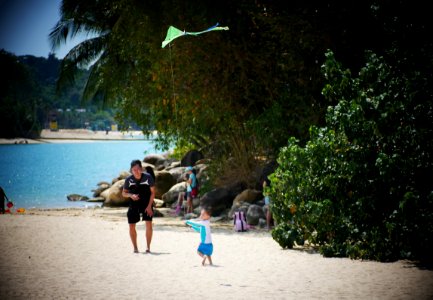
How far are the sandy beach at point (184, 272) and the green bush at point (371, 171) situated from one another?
1.46ft

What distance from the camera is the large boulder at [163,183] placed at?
23947mm

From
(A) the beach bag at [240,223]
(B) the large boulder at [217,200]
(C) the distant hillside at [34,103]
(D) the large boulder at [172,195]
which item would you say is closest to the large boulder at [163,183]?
(D) the large boulder at [172,195]

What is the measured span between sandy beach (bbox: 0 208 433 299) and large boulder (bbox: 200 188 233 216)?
194 inches

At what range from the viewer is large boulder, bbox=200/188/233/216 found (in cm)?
1875

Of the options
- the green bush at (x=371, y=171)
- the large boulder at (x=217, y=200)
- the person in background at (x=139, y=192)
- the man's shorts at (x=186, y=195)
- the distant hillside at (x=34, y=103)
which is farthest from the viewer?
the distant hillside at (x=34, y=103)

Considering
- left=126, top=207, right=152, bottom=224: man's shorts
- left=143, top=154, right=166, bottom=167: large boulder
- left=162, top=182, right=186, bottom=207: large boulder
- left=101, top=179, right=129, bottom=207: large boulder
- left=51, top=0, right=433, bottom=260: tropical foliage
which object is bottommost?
left=101, top=179, right=129, bottom=207: large boulder

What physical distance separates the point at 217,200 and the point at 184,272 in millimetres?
9480

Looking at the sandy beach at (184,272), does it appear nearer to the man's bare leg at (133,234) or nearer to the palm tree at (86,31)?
the man's bare leg at (133,234)

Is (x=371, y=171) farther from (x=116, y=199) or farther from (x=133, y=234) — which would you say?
(x=116, y=199)

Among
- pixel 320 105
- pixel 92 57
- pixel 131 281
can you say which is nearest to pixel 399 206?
pixel 131 281

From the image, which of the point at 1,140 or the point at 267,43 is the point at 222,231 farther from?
the point at 1,140

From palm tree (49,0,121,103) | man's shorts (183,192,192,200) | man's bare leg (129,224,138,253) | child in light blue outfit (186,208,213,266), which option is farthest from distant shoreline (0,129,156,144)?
child in light blue outfit (186,208,213,266)

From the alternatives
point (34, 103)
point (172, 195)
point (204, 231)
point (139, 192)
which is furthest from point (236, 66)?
point (34, 103)

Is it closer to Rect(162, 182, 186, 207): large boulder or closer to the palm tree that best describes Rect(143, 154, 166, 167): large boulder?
the palm tree
